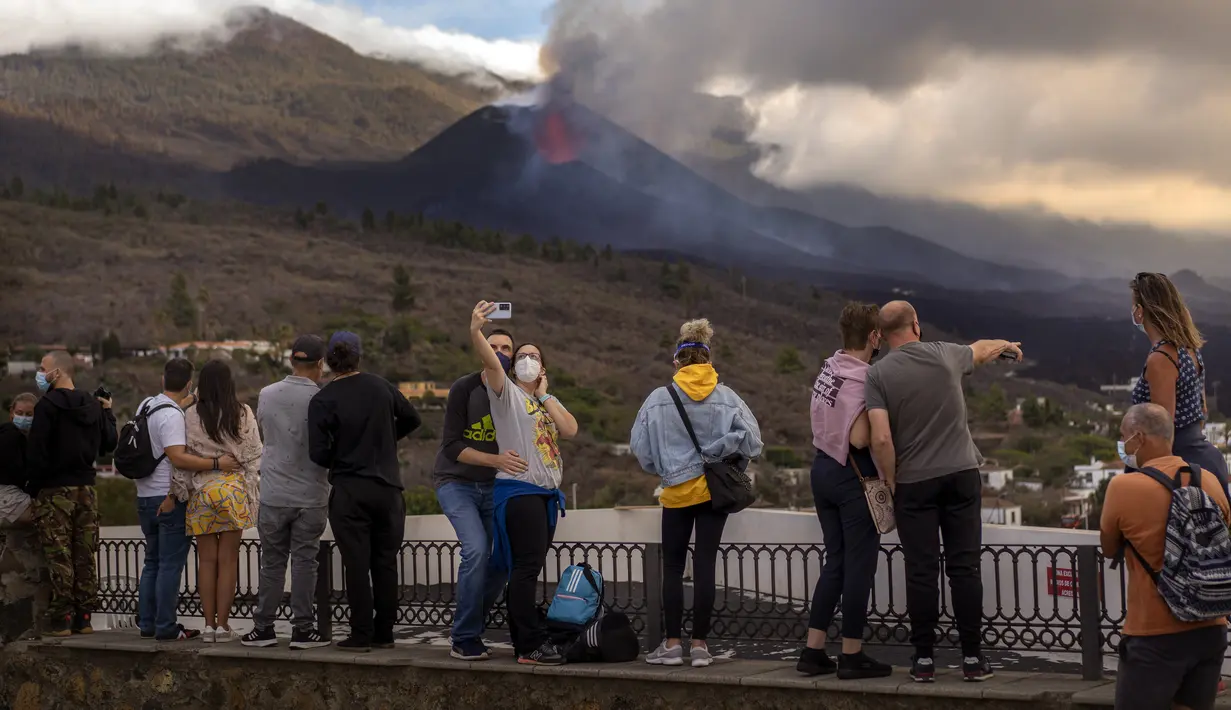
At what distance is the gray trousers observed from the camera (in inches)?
247

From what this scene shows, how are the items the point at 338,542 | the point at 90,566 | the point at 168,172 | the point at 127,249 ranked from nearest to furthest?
the point at 338,542 < the point at 90,566 < the point at 127,249 < the point at 168,172

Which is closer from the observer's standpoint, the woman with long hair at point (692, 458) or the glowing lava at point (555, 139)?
the woman with long hair at point (692, 458)

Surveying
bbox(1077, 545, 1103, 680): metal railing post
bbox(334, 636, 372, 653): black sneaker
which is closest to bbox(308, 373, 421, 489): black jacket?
bbox(334, 636, 372, 653): black sneaker

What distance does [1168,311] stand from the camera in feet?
15.0

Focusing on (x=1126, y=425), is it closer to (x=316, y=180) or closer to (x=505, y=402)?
(x=505, y=402)

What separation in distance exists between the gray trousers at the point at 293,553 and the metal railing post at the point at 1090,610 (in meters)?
3.32

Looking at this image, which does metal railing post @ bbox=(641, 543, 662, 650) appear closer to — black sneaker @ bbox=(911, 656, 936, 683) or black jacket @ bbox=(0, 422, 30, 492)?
black sneaker @ bbox=(911, 656, 936, 683)

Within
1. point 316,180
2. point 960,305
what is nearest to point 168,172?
point 316,180

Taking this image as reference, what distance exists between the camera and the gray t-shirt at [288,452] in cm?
628

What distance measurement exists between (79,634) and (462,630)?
2.61m

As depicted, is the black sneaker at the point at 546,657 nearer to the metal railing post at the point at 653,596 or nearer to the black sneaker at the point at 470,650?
the black sneaker at the point at 470,650

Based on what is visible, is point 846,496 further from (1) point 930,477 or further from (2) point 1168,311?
(2) point 1168,311

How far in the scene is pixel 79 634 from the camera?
738 centimetres

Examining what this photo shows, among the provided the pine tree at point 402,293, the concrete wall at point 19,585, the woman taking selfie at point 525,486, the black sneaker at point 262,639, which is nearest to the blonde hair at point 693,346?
the woman taking selfie at point 525,486
